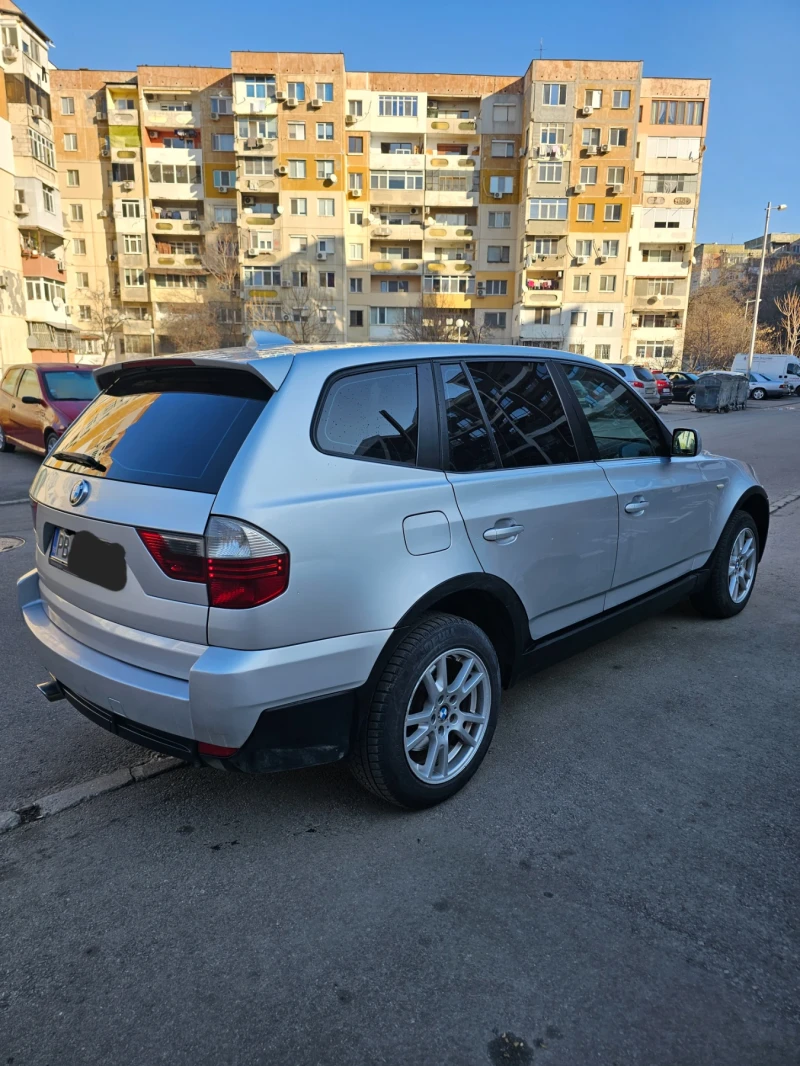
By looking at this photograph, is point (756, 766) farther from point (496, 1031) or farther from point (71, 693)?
point (71, 693)

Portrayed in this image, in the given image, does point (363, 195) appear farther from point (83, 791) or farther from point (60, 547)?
point (83, 791)

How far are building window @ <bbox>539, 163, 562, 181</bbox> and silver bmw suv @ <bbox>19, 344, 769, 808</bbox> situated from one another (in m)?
56.4

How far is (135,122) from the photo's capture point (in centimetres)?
5284

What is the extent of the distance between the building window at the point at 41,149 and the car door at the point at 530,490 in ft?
139

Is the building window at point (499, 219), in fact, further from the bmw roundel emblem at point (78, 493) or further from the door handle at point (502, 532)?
the bmw roundel emblem at point (78, 493)

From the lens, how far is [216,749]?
2303 mm

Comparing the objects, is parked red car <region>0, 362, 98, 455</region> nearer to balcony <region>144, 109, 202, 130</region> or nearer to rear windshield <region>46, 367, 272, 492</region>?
rear windshield <region>46, 367, 272, 492</region>

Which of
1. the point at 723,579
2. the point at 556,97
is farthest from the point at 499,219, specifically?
the point at 723,579

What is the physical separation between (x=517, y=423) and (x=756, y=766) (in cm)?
183

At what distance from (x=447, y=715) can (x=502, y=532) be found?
76cm

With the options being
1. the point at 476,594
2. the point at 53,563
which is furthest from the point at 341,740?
the point at 53,563

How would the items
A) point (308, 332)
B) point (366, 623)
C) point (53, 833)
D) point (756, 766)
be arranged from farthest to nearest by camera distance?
point (308, 332) < point (756, 766) < point (53, 833) < point (366, 623)

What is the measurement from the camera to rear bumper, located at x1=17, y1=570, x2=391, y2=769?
7.22 feet

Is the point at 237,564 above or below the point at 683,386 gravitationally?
above
